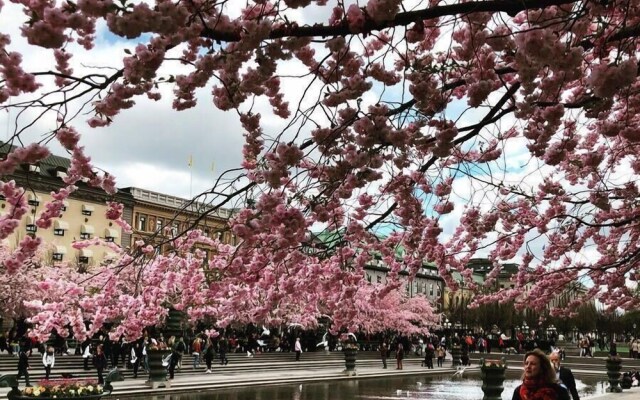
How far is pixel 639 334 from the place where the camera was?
73.5m

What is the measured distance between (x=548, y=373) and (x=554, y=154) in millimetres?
3727

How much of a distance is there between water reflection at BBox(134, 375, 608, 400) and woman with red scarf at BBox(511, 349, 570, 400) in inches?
647

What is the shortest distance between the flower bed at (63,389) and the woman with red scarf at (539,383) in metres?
9.40

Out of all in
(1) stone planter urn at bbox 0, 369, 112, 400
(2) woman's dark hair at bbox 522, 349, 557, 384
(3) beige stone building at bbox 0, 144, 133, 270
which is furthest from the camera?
(3) beige stone building at bbox 0, 144, 133, 270

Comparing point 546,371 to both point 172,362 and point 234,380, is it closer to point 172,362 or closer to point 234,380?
point 172,362

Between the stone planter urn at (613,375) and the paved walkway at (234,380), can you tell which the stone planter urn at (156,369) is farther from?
the stone planter urn at (613,375)

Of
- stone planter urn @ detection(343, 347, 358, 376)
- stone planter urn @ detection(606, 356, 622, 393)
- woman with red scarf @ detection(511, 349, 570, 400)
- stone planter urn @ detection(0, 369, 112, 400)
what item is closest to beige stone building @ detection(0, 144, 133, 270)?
stone planter urn @ detection(343, 347, 358, 376)

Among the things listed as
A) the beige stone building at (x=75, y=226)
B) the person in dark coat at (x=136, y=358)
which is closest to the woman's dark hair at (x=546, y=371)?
the person in dark coat at (x=136, y=358)

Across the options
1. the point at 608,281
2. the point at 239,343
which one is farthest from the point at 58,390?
the point at 239,343

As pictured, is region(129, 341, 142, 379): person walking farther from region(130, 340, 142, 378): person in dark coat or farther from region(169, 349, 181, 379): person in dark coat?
region(169, 349, 181, 379): person in dark coat

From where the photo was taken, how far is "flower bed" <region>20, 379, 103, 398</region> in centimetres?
1256

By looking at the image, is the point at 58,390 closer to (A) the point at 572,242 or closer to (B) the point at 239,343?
(A) the point at 572,242

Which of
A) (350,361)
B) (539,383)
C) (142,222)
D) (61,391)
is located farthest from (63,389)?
(142,222)

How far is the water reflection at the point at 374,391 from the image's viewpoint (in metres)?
21.9
